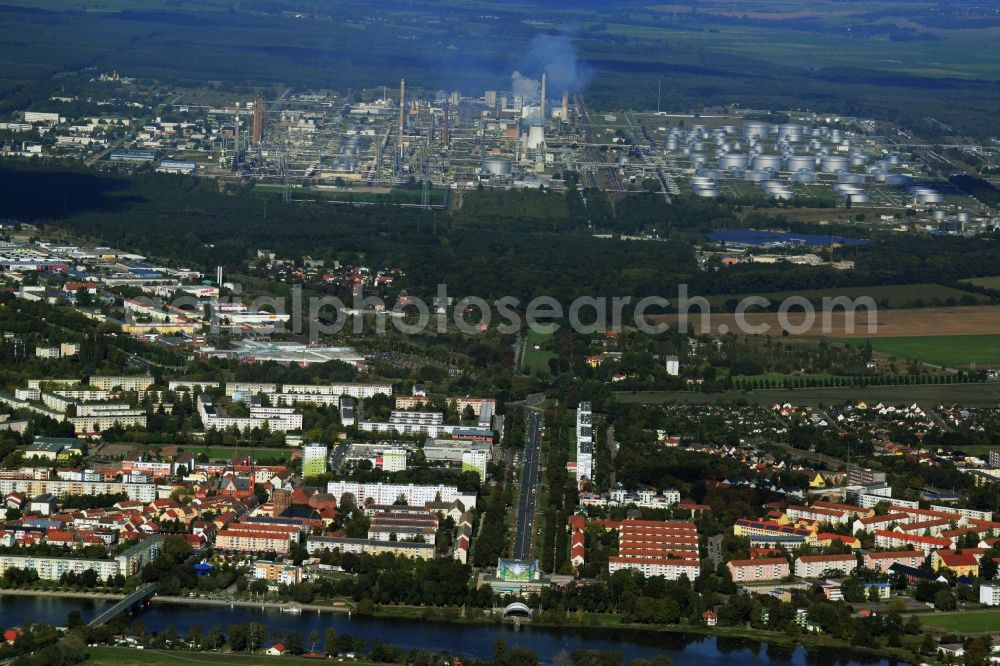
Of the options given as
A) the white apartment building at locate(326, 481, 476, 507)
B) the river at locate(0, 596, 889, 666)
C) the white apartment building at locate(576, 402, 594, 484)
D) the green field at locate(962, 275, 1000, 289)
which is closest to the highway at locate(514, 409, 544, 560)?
the white apartment building at locate(576, 402, 594, 484)

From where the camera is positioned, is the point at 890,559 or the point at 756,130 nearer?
the point at 890,559

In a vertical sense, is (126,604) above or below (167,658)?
above

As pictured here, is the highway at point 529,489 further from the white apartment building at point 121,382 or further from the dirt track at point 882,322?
the dirt track at point 882,322

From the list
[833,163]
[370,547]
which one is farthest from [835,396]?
[833,163]

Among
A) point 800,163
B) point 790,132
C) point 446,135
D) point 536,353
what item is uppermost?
point 790,132

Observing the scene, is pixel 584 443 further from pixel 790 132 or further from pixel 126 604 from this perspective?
pixel 790 132

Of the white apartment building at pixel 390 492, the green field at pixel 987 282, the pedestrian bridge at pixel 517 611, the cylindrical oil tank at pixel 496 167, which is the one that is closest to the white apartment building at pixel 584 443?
the white apartment building at pixel 390 492
